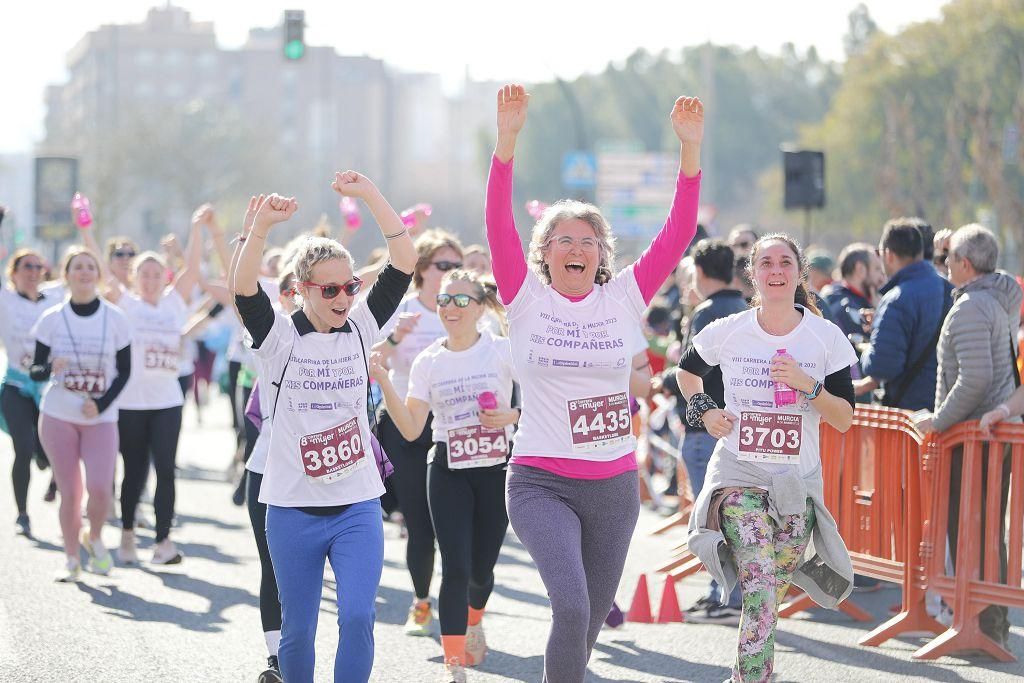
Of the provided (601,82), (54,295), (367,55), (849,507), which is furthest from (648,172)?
(367,55)

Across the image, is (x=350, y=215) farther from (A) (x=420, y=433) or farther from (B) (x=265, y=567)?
(B) (x=265, y=567)

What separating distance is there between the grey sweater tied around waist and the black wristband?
6.1 inches

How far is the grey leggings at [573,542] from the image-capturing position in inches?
208

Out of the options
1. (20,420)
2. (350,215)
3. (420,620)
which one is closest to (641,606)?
(420,620)

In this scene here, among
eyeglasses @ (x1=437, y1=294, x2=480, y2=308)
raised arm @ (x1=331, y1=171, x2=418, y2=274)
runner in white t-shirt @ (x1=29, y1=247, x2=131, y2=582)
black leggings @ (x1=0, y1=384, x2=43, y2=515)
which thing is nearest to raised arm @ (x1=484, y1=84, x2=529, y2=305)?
raised arm @ (x1=331, y1=171, x2=418, y2=274)

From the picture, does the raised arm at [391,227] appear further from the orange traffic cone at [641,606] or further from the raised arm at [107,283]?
the raised arm at [107,283]

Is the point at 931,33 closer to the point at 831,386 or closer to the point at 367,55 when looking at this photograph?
the point at 831,386

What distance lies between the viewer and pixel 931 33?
173 ft

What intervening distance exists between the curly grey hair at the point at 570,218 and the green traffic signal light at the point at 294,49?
1728 centimetres

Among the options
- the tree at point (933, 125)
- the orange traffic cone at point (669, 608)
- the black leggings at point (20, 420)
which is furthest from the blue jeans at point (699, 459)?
the tree at point (933, 125)

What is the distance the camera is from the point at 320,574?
5629mm

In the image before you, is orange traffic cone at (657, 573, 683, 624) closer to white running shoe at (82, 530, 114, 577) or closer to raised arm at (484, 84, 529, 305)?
raised arm at (484, 84, 529, 305)

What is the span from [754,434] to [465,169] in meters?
121

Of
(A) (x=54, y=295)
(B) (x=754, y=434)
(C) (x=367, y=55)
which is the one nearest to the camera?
(B) (x=754, y=434)
